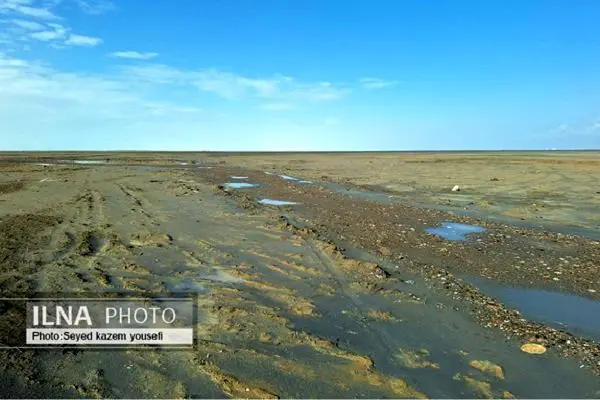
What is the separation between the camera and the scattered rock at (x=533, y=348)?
18.1 feet

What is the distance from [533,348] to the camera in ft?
18.3

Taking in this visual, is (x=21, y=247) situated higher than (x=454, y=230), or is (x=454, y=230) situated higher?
(x=454, y=230)

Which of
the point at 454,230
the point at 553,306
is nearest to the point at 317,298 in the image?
the point at 553,306

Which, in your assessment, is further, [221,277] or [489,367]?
[221,277]

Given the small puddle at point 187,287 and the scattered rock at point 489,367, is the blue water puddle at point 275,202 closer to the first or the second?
the small puddle at point 187,287

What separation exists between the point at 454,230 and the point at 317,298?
25.2ft

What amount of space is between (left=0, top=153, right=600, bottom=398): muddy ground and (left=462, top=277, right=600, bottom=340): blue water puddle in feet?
0.16

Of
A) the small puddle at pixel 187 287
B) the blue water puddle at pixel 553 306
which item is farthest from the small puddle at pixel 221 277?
the blue water puddle at pixel 553 306

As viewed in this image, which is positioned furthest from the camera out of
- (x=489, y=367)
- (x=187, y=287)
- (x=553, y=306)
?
(x=187, y=287)

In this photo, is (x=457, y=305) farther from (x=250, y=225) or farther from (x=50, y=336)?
(x=250, y=225)

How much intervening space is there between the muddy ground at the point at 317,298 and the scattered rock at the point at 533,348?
2.8 inches

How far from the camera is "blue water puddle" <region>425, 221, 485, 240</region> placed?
496 inches

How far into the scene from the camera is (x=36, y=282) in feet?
24.9

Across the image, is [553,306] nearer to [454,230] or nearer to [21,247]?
[454,230]
